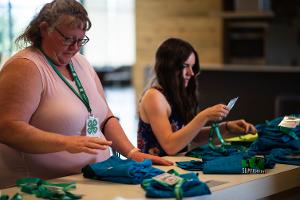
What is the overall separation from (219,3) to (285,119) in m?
6.37

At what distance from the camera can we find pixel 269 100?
758cm

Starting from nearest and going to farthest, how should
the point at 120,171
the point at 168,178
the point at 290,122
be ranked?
the point at 168,178, the point at 120,171, the point at 290,122

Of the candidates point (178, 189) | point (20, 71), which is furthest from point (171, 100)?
point (178, 189)

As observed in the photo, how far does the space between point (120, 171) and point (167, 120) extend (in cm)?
99

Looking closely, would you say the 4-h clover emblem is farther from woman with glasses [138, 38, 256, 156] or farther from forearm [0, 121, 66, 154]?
woman with glasses [138, 38, 256, 156]

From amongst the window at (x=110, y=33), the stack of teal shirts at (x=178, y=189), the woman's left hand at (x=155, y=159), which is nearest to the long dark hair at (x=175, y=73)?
the woman's left hand at (x=155, y=159)

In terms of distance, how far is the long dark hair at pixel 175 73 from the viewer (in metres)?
3.56

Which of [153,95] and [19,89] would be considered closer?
[19,89]

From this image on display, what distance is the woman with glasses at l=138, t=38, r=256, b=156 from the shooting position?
3465 mm

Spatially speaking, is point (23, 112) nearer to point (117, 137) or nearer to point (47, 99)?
point (47, 99)

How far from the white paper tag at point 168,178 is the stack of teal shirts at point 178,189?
2cm

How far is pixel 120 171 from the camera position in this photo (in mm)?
2480

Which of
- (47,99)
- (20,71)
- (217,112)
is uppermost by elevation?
(20,71)

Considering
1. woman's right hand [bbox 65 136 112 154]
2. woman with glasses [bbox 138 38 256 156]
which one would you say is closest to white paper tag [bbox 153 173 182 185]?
woman's right hand [bbox 65 136 112 154]
